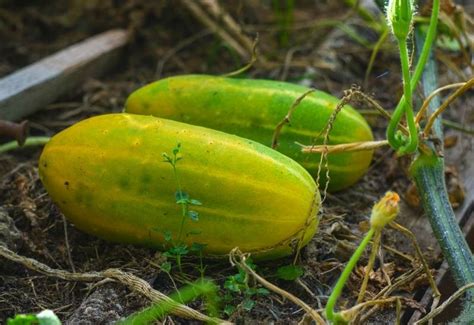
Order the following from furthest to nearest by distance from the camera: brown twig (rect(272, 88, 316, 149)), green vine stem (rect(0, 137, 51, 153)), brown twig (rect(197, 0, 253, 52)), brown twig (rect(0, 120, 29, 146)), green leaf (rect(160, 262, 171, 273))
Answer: brown twig (rect(197, 0, 253, 52)) → green vine stem (rect(0, 137, 51, 153)) → brown twig (rect(0, 120, 29, 146)) → brown twig (rect(272, 88, 316, 149)) → green leaf (rect(160, 262, 171, 273))

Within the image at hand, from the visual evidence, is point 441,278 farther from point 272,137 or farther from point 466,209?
point 272,137

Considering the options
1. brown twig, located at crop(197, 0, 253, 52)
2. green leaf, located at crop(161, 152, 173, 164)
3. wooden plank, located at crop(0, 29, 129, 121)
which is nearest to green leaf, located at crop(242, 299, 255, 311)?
green leaf, located at crop(161, 152, 173, 164)

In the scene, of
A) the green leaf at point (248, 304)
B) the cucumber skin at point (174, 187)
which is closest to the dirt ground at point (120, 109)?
the green leaf at point (248, 304)

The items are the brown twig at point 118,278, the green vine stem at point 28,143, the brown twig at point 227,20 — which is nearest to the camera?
the brown twig at point 118,278

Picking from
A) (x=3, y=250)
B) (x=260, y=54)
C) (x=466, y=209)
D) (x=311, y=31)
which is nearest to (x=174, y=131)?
(x=3, y=250)

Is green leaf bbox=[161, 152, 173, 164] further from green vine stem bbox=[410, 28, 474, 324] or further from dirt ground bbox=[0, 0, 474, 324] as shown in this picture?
green vine stem bbox=[410, 28, 474, 324]

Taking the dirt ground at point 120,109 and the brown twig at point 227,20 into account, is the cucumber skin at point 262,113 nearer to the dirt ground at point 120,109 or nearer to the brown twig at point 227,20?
the dirt ground at point 120,109
